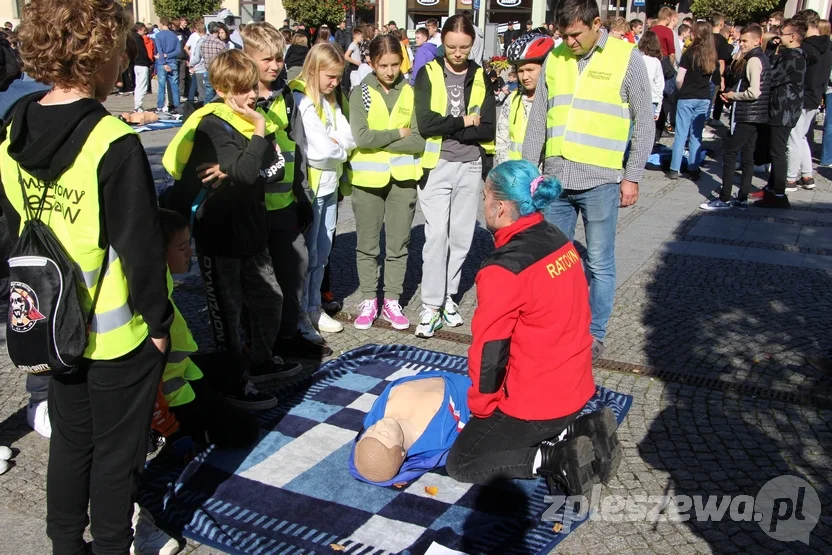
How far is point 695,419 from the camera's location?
4.22 m

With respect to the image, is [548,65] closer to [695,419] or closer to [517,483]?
[695,419]

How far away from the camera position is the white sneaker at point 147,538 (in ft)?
9.88

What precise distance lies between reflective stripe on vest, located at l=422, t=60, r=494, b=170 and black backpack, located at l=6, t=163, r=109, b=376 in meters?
3.18

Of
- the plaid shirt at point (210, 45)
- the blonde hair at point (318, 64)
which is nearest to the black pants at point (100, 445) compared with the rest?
the blonde hair at point (318, 64)

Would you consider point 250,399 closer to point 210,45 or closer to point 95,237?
point 95,237

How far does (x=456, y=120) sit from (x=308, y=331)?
166 centimetres

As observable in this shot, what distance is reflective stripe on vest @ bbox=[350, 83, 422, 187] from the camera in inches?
204

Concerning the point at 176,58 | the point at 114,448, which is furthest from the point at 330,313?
A: the point at 176,58

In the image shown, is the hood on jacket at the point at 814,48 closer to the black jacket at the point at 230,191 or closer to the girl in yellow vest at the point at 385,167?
the girl in yellow vest at the point at 385,167

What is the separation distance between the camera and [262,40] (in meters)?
4.30

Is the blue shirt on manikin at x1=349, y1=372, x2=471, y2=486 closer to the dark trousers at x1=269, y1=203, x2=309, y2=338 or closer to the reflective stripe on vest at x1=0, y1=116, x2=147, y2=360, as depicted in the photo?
the dark trousers at x1=269, y1=203, x2=309, y2=338

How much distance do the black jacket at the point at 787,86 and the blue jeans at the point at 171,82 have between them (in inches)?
468

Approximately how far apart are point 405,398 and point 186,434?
3.51 feet
